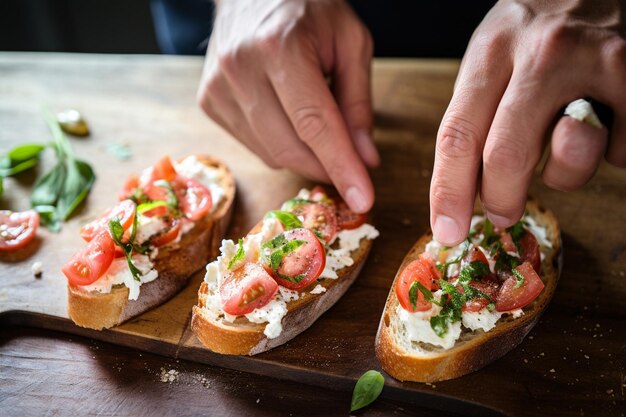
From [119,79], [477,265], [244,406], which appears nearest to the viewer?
[244,406]

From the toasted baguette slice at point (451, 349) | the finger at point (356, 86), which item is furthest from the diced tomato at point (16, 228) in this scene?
the toasted baguette slice at point (451, 349)

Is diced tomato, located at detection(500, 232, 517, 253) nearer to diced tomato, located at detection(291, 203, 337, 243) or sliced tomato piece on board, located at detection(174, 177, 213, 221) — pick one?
diced tomato, located at detection(291, 203, 337, 243)

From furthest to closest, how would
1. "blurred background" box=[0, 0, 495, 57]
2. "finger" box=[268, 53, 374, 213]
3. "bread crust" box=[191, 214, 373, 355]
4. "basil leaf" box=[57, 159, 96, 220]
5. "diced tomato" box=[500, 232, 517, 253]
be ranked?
"blurred background" box=[0, 0, 495, 57], "basil leaf" box=[57, 159, 96, 220], "finger" box=[268, 53, 374, 213], "diced tomato" box=[500, 232, 517, 253], "bread crust" box=[191, 214, 373, 355]

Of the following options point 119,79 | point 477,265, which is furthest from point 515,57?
point 119,79

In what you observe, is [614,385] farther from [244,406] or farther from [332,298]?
[244,406]

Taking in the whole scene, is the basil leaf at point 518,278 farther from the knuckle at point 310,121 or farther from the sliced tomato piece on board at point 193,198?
the sliced tomato piece on board at point 193,198

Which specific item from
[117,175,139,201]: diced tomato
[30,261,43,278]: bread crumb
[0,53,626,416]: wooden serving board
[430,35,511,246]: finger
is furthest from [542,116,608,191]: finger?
[30,261,43,278]: bread crumb
